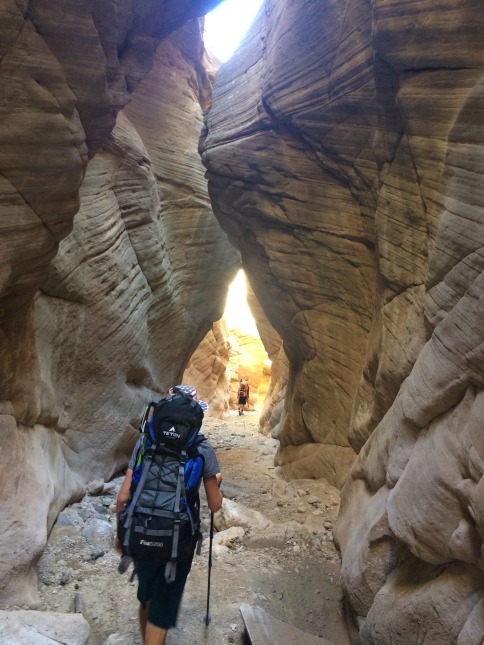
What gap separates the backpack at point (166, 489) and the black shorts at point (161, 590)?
0.66 ft

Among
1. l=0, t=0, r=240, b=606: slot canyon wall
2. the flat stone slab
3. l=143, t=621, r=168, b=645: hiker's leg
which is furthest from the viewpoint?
l=0, t=0, r=240, b=606: slot canyon wall

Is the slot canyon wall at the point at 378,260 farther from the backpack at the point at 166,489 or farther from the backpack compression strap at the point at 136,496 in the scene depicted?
the backpack compression strap at the point at 136,496

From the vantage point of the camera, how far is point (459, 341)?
151 inches

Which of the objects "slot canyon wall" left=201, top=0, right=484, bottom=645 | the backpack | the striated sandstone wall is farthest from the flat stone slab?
the striated sandstone wall

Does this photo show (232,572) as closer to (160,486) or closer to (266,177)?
(160,486)

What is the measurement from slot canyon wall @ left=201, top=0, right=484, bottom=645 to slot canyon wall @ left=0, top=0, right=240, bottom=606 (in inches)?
84.9

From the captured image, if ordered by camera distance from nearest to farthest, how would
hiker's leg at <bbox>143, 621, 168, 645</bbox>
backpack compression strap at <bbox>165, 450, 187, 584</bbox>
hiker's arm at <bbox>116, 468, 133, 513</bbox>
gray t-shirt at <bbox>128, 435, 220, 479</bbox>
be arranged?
backpack compression strap at <bbox>165, 450, 187, 584</bbox> → hiker's leg at <bbox>143, 621, 168, 645</bbox> → hiker's arm at <bbox>116, 468, 133, 513</bbox> → gray t-shirt at <bbox>128, 435, 220, 479</bbox>

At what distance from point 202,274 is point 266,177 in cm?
572

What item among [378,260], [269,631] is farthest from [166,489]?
[378,260]

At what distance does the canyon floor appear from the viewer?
14.4 feet

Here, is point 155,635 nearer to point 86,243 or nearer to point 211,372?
point 86,243

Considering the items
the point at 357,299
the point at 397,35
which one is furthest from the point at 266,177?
the point at 397,35

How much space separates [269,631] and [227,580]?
120 cm

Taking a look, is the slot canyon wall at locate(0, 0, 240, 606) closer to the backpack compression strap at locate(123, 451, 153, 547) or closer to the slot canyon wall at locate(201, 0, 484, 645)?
the backpack compression strap at locate(123, 451, 153, 547)
